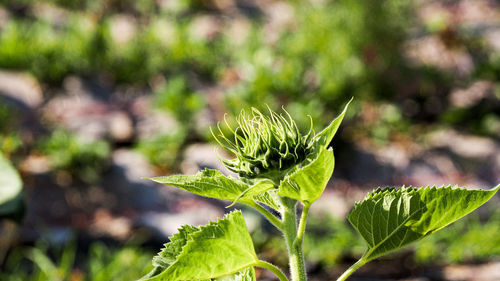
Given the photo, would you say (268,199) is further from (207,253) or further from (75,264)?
(75,264)

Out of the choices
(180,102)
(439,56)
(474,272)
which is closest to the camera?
(474,272)

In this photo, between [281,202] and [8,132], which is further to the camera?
[8,132]

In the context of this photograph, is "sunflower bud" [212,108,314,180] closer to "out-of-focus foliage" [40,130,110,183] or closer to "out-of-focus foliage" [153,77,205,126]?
"out-of-focus foliage" [40,130,110,183]

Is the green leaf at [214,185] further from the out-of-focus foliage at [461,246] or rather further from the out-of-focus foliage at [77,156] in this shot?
the out-of-focus foliage at [77,156]

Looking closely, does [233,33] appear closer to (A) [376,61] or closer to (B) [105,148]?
(A) [376,61]

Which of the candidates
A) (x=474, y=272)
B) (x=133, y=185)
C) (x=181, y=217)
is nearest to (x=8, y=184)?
(x=181, y=217)

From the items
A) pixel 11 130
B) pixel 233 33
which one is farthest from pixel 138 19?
pixel 11 130

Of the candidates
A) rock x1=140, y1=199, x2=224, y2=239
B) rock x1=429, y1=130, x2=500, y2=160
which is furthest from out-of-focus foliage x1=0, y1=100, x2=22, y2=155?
rock x1=429, y1=130, x2=500, y2=160
